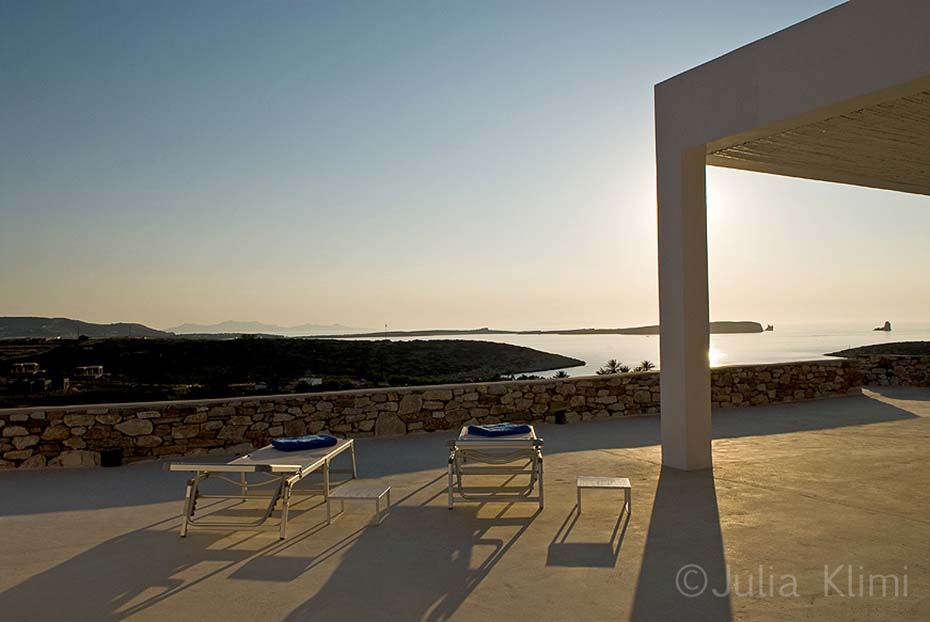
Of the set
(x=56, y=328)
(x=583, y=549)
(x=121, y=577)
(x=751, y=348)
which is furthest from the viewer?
(x=751, y=348)

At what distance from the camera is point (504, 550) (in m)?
4.52

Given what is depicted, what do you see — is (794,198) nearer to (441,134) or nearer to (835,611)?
(441,134)

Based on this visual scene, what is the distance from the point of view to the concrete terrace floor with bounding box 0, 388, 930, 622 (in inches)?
140

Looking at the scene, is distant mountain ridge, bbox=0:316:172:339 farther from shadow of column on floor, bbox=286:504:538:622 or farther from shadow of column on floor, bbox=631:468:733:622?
shadow of column on floor, bbox=631:468:733:622

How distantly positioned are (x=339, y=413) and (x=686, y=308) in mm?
4767

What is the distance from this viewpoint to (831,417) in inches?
415

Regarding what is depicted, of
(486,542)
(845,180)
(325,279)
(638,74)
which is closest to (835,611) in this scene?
(486,542)

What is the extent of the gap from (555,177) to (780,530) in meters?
10.4

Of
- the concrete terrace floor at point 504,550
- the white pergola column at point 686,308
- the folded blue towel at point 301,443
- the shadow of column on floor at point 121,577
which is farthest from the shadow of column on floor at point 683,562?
the folded blue towel at point 301,443

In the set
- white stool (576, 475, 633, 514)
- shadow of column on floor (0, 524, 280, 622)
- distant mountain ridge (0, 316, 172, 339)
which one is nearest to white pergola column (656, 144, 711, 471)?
white stool (576, 475, 633, 514)

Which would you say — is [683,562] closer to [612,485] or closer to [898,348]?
[612,485]

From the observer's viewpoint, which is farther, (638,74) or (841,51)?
(638,74)

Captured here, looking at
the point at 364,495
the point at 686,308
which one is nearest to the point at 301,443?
the point at 364,495

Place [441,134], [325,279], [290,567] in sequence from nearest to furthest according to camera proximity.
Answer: [290,567] → [441,134] → [325,279]
